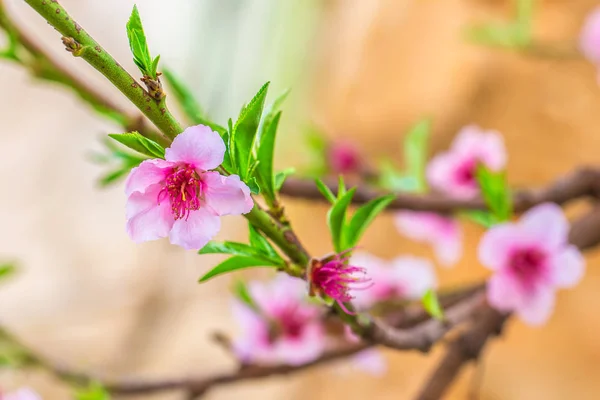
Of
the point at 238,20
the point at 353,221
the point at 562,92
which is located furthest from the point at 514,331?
the point at 238,20

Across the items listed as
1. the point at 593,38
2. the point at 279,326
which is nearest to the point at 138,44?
the point at 279,326

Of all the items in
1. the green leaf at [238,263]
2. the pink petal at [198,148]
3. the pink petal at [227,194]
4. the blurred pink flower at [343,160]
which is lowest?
the green leaf at [238,263]

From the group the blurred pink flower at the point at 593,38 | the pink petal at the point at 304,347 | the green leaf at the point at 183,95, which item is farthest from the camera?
the blurred pink flower at the point at 593,38

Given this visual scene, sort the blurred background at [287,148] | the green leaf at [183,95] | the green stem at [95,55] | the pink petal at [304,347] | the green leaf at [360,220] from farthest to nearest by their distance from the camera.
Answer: the blurred background at [287,148]
the pink petal at [304,347]
the green leaf at [183,95]
the green leaf at [360,220]
the green stem at [95,55]

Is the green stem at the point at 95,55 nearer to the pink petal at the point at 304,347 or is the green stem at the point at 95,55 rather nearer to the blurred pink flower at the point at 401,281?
the pink petal at the point at 304,347

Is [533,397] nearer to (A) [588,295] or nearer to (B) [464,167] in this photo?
(A) [588,295]

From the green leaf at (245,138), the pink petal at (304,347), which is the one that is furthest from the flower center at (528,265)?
the green leaf at (245,138)
